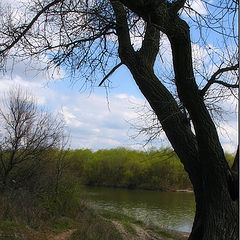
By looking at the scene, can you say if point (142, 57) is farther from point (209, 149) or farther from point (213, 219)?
point (213, 219)

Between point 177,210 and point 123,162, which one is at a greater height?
point 123,162

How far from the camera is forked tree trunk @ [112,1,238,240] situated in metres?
3.38

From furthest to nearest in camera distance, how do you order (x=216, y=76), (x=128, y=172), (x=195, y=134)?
(x=128, y=172) → (x=216, y=76) → (x=195, y=134)

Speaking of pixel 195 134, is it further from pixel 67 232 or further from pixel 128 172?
pixel 128 172

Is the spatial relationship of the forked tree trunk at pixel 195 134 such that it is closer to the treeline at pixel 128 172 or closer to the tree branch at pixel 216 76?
the tree branch at pixel 216 76

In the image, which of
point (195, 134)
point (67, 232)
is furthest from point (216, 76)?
point (67, 232)

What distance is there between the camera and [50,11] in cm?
457

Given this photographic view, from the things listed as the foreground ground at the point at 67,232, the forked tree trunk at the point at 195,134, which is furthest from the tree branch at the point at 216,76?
the foreground ground at the point at 67,232

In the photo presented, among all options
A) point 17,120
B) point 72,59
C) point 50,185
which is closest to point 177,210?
point 50,185

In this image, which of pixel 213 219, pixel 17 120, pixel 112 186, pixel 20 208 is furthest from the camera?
pixel 112 186

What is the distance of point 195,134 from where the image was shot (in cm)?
374

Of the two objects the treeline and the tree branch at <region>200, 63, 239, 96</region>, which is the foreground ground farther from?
the treeline

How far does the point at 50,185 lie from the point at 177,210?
553 inches

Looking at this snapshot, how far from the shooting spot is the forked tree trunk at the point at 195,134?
3.38 metres
